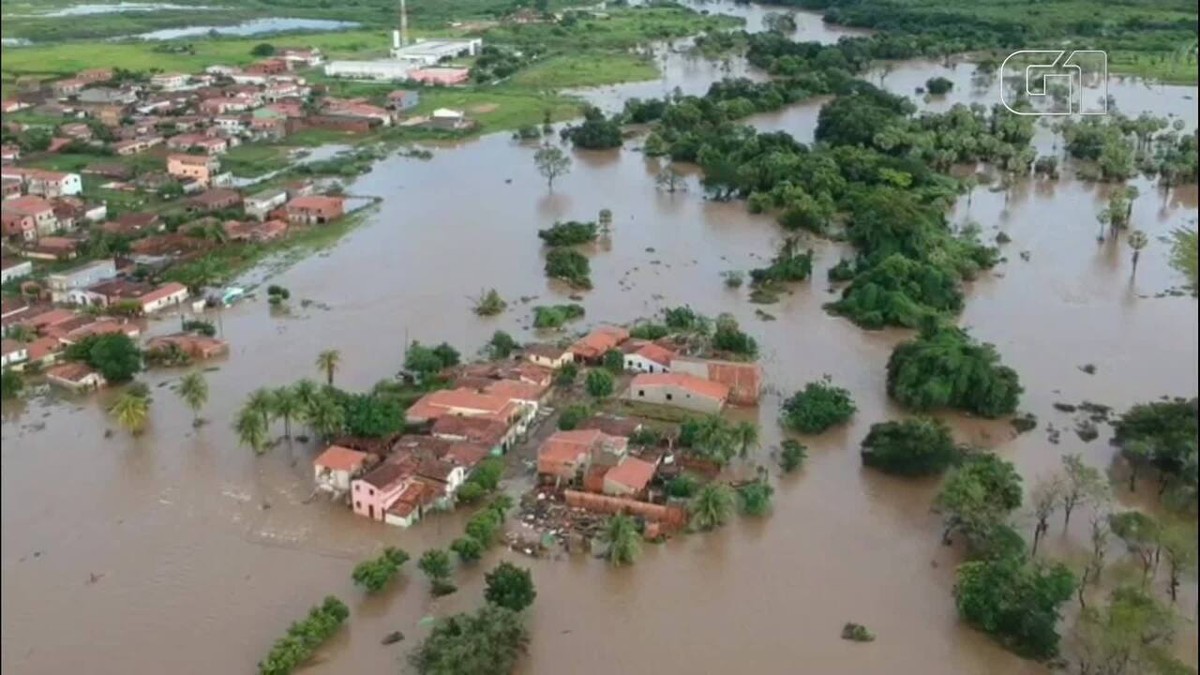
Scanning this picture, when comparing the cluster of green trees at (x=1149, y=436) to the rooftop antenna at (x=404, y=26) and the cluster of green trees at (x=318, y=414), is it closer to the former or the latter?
the cluster of green trees at (x=318, y=414)

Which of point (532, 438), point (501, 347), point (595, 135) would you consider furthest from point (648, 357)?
point (595, 135)

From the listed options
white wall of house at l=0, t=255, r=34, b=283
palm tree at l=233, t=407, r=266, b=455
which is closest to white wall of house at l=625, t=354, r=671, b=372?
palm tree at l=233, t=407, r=266, b=455

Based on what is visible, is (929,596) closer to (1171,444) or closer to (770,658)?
(770,658)

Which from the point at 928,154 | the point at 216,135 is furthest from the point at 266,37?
the point at 928,154

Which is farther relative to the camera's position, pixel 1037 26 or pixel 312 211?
pixel 1037 26

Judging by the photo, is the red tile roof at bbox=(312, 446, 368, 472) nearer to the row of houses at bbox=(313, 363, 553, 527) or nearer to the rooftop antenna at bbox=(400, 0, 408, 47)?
the row of houses at bbox=(313, 363, 553, 527)

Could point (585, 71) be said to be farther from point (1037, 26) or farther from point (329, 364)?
point (329, 364)
